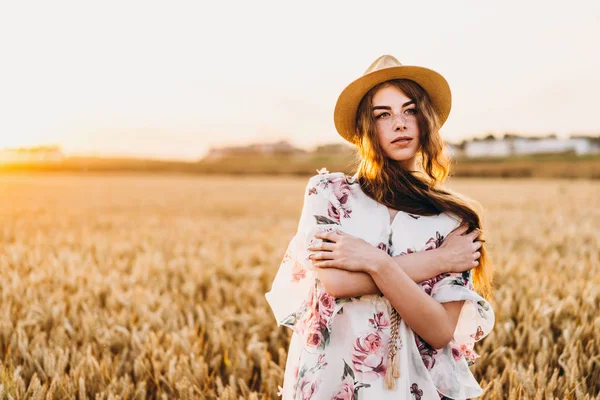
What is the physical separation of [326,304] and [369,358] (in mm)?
258

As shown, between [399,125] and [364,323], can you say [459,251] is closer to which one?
[364,323]

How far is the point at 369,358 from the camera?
1873mm

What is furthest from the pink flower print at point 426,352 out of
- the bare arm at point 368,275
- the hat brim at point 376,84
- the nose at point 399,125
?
the hat brim at point 376,84

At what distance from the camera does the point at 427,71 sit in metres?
2.15

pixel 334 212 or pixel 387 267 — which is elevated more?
pixel 334 212

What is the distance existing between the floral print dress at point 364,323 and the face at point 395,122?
222 mm

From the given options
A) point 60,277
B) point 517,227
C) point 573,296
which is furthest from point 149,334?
point 517,227

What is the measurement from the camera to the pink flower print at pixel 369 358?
1873 mm

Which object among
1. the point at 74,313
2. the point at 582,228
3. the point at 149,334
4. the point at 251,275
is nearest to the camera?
the point at 149,334

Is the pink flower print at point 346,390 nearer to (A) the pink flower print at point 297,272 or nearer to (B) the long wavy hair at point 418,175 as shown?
(A) the pink flower print at point 297,272

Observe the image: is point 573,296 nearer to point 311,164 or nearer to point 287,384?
point 287,384

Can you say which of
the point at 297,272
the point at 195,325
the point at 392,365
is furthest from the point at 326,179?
the point at 195,325

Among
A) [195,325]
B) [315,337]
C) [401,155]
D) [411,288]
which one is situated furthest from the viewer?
[195,325]

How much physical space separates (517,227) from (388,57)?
745 cm
